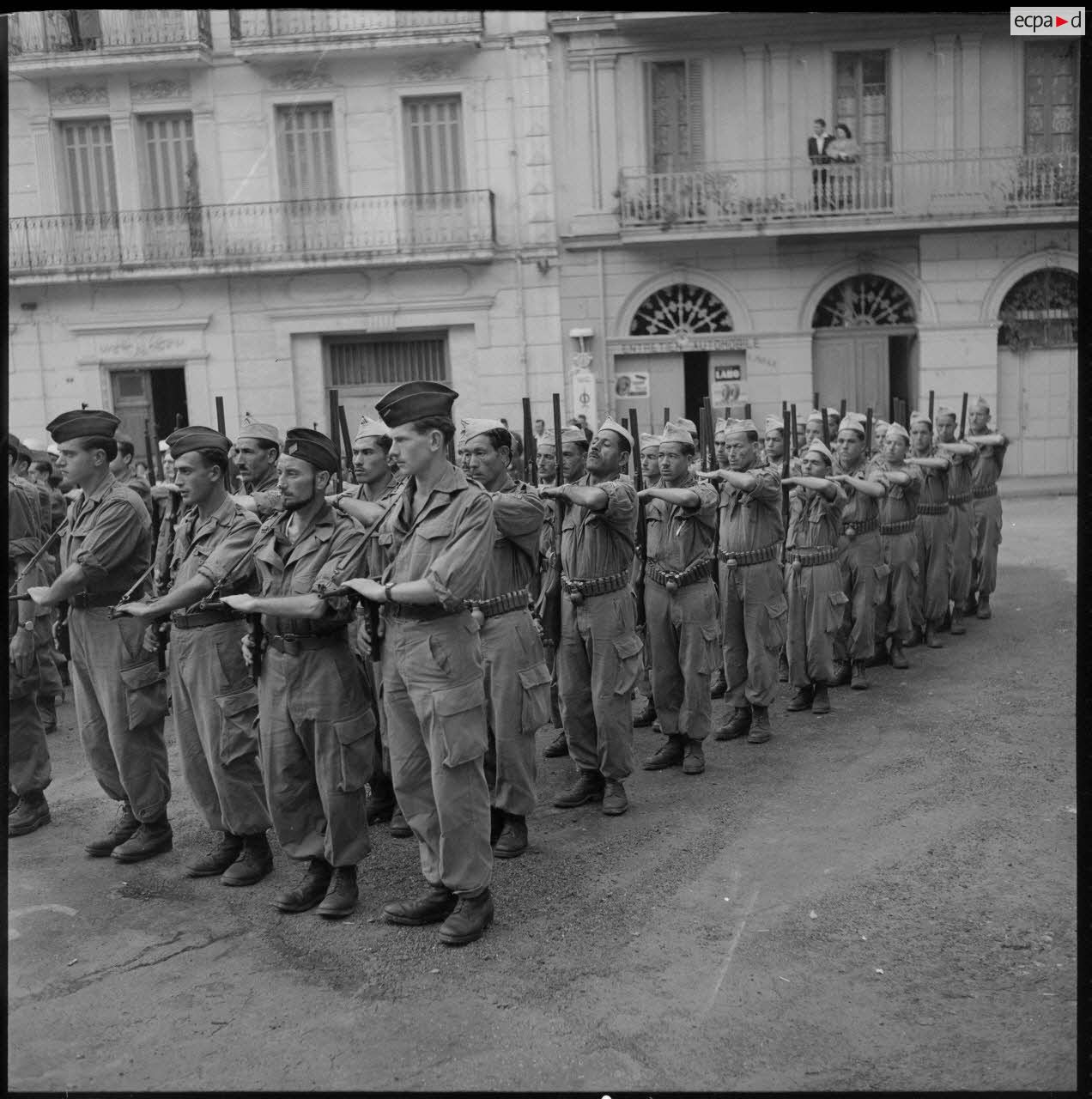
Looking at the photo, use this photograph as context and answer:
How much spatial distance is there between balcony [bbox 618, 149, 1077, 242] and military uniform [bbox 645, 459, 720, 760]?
11.3 m

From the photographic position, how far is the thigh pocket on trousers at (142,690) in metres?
5.63

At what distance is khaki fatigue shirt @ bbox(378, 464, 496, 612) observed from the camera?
450 centimetres

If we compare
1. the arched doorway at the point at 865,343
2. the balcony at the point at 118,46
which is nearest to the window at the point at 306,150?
the balcony at the point at 118,46

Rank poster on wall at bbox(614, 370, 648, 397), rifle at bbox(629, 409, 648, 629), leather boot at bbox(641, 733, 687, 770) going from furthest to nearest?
poster on wall at bbox(614, 370, 648, 397) → rifle at bbox(629, 409, 648, 629) → leather boot at bbox(641, 733, 687, 770)

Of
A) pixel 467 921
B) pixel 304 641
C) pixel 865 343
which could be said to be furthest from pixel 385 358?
pixel 467 921

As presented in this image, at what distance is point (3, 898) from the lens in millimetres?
4023

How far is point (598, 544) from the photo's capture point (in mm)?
6234

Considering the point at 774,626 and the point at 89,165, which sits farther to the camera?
the point at 89,165

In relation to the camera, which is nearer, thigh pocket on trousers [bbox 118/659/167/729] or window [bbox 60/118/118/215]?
thigh pocket on trousers [bbox 118/659/167/729]

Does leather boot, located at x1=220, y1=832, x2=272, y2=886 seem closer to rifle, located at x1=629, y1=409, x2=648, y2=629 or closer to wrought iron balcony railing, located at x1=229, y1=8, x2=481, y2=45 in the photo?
rifle, located at x1=629, y1=409, x2=648, y2=629

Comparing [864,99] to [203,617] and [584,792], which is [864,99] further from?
[203,617]

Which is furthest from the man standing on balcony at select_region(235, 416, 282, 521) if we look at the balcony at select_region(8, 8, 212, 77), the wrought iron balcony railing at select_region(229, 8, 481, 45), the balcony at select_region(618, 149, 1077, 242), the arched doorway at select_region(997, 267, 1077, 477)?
the arched doorway at select_region(997, 267, 1077, 477)

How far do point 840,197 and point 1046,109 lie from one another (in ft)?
9.44

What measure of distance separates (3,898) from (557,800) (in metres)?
3.00
